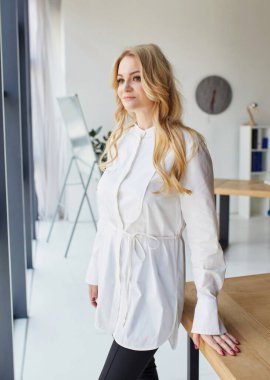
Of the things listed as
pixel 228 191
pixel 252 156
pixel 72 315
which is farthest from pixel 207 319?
pixel 252 156

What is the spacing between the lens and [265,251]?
4.51m

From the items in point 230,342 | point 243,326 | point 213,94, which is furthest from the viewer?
point 213,94

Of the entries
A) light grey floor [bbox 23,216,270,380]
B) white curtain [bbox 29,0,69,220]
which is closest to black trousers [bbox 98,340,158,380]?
light grey floor [bbox 23,216,270,380]

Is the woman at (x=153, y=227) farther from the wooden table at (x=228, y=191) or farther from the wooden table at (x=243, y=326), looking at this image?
the wooden table at (x=228, y=191)

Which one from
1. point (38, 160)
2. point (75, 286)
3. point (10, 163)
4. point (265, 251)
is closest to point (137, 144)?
point (10, 163)

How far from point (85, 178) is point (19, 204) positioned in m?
3.08

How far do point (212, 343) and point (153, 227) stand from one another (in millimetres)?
371

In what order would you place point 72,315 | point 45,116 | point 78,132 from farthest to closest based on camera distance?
point 45,116
point 78,132
point 72,315

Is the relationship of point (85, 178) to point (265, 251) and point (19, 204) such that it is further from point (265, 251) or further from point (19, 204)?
point (19, 204)

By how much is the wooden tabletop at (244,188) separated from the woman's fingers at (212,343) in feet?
10.1

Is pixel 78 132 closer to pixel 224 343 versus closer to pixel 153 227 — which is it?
pixel 153 227

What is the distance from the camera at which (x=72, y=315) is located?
3029 mm

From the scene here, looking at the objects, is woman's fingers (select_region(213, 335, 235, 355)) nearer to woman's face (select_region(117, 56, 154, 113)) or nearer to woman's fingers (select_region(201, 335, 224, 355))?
woman's fingers (select_region(201, 335, 224, 355))

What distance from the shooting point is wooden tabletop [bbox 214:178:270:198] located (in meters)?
4.10
